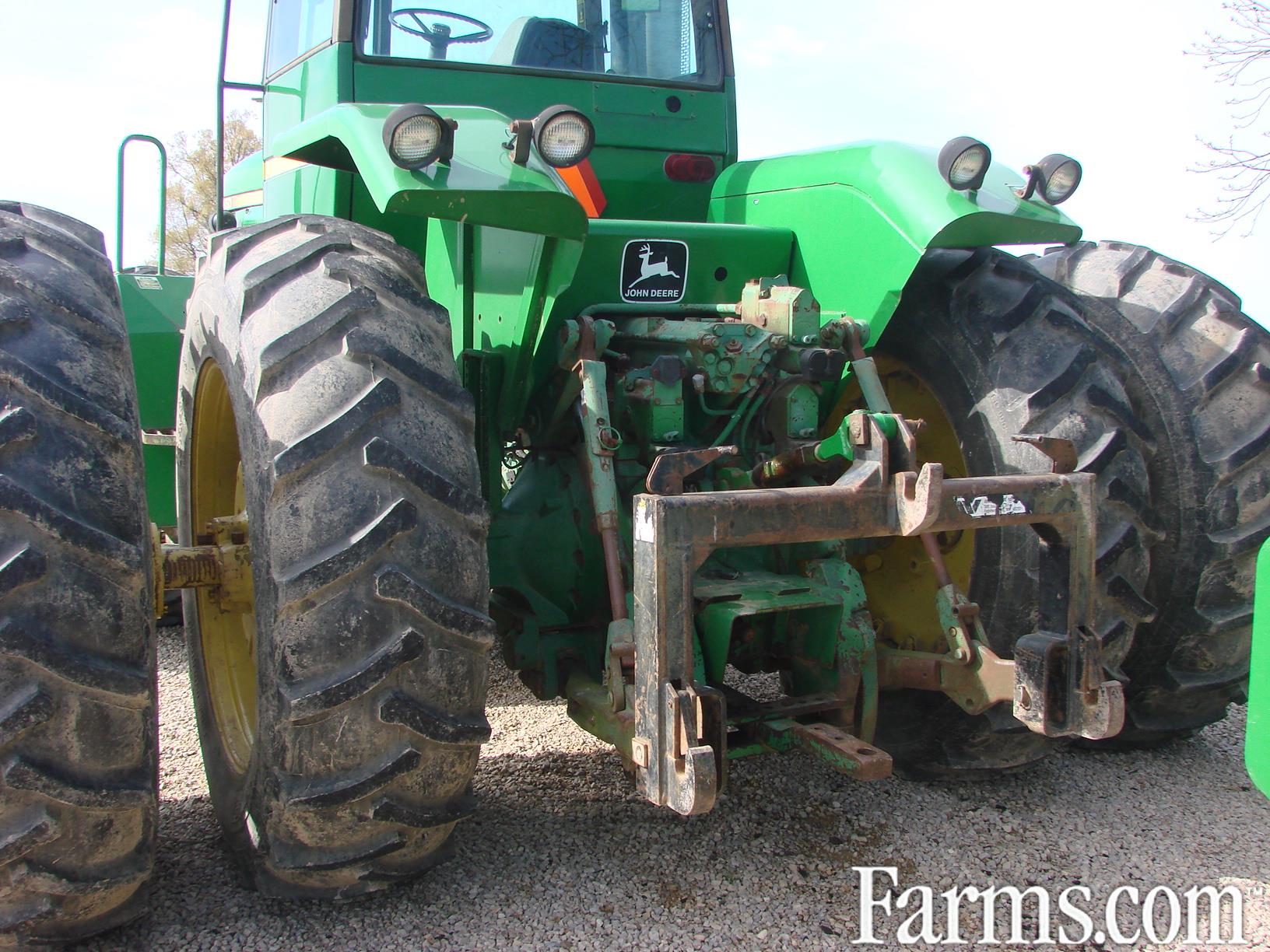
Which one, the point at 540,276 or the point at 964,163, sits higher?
the point at 964,163

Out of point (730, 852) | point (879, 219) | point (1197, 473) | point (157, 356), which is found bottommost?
point (730, 852)

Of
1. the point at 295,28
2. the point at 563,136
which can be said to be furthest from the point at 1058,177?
the point at 295,28

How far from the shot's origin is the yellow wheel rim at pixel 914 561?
123 inches

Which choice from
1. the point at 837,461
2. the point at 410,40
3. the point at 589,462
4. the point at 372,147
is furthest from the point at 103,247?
the point at 837,461

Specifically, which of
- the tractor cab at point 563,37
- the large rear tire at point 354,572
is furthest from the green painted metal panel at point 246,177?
the large rear tire at point 354,572

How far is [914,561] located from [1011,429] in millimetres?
575

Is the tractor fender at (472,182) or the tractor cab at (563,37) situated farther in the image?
the tractor cab at (563,37)

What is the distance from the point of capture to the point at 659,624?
6.61ft

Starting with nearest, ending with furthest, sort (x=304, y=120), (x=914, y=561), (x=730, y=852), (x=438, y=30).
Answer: (x=730, y=852)
(x=914, y=561)
(x=304, y=120)
(x=438, y=30)

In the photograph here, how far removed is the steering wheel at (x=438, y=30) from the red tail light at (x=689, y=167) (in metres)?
0.74

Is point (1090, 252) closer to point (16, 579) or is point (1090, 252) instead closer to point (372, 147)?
point (372, 147)

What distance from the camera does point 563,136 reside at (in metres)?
2.50

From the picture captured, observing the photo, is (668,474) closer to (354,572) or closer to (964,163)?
(354,572)

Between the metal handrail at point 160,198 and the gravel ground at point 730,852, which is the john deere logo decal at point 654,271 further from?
the metal handrail at point 160,198
